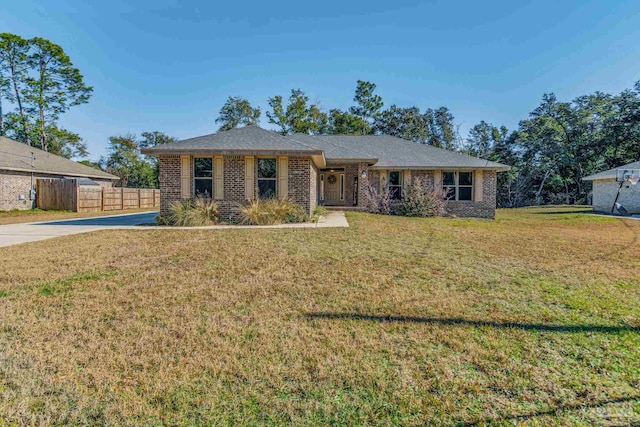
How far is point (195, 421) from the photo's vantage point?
222cm

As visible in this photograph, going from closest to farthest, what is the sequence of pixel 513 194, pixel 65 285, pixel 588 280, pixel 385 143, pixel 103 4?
pixel 65 285
pixel 588 280
pixel 103 4
pixel 385 143
pixel 513 194

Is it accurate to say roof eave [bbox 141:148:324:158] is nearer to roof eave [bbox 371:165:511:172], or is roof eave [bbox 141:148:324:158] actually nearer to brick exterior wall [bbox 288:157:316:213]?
brick exterior wall [bbox 288:157:316:213]

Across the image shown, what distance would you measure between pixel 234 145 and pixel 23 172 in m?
16.3

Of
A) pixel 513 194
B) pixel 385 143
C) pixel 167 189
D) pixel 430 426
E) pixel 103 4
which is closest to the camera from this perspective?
pixel 430 426

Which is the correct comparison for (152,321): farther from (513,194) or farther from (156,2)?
(513,194)

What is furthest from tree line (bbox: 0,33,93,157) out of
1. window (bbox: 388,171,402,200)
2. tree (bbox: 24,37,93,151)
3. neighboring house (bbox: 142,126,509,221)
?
window (bbox: 388,171,402,200)

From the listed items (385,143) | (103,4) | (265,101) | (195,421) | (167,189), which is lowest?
(195,421)

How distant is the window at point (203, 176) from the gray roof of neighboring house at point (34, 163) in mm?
13892

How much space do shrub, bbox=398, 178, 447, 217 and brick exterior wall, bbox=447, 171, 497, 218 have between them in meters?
1.22

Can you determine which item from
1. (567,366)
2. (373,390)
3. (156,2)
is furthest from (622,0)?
(156,2)

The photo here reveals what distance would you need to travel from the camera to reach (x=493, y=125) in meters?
37.2

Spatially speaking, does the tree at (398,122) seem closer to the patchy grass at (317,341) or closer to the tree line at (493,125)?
the tree line at (493,125)

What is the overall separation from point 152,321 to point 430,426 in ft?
10.0

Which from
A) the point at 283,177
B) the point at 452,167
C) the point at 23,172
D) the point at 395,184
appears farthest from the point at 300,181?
the point at 23,172
